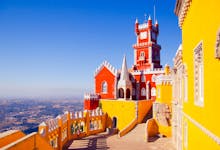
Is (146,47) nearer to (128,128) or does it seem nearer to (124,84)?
(124,84)

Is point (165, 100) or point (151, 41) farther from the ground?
point (151, 41)

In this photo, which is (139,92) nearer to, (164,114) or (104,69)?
(104,69)

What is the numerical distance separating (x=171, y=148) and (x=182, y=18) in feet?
32.7

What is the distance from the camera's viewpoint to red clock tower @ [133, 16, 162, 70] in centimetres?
3294

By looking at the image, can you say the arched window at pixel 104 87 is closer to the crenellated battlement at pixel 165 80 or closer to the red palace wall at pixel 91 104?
the red palace wall at pixel 91 104

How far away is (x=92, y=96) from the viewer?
27.9 metres

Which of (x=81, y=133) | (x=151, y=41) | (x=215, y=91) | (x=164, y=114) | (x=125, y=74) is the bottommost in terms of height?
(x=81, y=133)

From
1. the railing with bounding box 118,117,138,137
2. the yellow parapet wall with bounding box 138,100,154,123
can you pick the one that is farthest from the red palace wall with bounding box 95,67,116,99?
the railing with bounding box 118,117,138,137

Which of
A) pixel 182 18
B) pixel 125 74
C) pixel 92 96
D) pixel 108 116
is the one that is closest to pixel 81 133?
pixel 108 116

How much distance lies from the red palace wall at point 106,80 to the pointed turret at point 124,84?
95 centimetres

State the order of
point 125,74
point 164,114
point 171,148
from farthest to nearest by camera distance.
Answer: point 125,74, point 164,114, point 171,148

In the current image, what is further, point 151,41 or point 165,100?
point 151,41

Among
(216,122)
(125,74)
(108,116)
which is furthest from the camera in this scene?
(125,74)

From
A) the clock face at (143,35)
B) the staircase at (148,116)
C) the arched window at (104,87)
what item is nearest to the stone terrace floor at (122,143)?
the staircase at (148,116)
